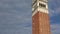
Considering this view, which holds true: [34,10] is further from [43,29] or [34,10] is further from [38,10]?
[43,29]

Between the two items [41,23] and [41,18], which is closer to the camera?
[41,23]

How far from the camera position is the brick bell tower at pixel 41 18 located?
2366cm

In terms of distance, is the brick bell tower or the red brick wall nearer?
the red brick wall

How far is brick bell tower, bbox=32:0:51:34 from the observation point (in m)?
23.7

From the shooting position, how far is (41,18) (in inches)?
962

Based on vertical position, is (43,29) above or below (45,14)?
below

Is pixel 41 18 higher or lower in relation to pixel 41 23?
higher

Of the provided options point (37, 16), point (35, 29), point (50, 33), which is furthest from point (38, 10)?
point (50, 33)

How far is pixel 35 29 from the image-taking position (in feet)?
80.9

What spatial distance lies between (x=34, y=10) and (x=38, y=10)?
198 cm

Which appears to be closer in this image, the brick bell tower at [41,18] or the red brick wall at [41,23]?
the red brick wall at [41,23]

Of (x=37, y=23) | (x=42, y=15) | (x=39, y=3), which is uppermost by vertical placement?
(x=39, y=3)

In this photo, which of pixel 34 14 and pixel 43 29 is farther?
pixel 34 14

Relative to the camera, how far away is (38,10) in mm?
24422
